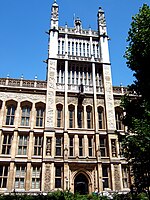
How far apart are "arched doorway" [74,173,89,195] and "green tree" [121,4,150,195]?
33.4ft

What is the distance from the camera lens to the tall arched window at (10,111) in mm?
23609

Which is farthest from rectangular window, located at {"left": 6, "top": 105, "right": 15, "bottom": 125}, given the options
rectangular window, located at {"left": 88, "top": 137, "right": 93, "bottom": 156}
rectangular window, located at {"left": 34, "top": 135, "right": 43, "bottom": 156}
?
rectangular window, located at {"left": 88, "top": 137, "right": 93, "bottom": 156}

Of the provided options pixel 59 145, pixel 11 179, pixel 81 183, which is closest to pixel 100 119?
pixel 59 145

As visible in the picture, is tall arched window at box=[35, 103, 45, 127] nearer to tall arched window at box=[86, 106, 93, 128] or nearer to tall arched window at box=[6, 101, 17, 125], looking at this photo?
tall arched window at box=[6, 101, 17, 125]

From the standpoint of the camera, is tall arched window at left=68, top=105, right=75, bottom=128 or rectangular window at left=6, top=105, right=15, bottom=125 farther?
tall arched window at left=68, top=105, right=75, bottom=128

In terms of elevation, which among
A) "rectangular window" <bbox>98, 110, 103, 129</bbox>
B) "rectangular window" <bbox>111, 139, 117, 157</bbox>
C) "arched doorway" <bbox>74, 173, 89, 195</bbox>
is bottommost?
"arched doorway" <bbox>74, 173, 89, 195</bbox>

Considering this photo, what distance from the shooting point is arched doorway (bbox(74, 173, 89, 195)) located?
2236 centimetres

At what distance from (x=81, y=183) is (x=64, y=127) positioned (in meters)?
5.78

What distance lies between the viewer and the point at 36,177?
70.8 ft

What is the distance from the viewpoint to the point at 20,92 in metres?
Result: 24.7

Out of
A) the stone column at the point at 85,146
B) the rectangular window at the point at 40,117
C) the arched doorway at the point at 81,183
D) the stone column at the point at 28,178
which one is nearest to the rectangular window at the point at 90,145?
the stone column at the point at 85,146

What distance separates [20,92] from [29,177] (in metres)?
8.91

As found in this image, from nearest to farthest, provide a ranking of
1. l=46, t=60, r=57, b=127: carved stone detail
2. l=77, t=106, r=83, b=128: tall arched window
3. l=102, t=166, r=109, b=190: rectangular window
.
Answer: l=102, t=166, r=109, b=190: rectangular window, l=46, t=60, r=57, b=127: carved stone detail, l=77, t=106, r=83, b=128: tall arched window

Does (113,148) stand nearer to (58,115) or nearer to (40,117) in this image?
(58,115)
